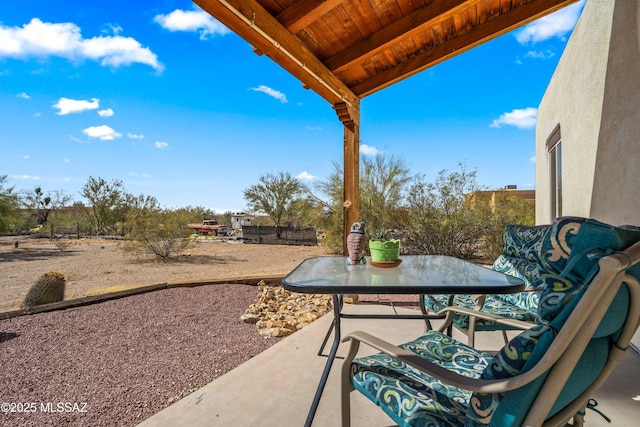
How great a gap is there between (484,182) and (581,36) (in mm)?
2984

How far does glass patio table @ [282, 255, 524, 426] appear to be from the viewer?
1.37 m

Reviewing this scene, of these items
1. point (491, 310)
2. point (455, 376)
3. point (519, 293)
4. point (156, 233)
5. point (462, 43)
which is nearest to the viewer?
point (455, 376)

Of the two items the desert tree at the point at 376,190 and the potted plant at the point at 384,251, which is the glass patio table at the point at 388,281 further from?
the desert tree at the point at 376,190

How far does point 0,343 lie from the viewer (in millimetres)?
2527

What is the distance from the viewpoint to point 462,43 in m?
3.00

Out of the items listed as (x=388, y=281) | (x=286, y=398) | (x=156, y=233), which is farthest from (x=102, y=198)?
(x=388, y=281)

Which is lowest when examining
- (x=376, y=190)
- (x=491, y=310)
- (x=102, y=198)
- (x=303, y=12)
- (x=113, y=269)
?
(x=113, y=269)

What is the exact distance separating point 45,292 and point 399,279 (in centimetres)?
389

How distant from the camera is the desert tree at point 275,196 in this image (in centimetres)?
1477

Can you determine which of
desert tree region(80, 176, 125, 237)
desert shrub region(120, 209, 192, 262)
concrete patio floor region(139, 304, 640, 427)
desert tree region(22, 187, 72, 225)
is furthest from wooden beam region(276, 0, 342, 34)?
desert tree region(22, 187, 72, 225)

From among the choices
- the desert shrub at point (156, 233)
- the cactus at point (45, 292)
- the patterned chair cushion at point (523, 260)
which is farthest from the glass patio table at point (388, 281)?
the desert shrub at point (156, 233)

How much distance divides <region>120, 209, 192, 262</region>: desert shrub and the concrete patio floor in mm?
7322

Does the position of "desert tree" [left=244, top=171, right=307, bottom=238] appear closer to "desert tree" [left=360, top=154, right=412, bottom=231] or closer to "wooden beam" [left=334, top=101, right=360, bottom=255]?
"desert tree" [left=360, top=154, right=412, bottom=231]

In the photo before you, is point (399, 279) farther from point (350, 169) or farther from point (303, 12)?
point (350, 169)
